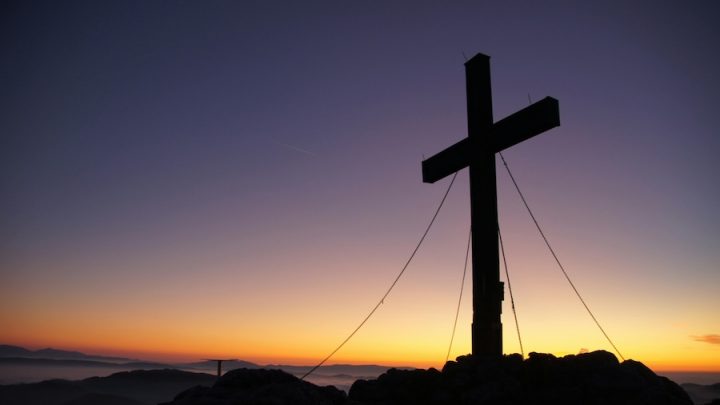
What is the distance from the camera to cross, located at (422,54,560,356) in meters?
8.05

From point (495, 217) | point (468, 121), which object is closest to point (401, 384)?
point (495, 217)

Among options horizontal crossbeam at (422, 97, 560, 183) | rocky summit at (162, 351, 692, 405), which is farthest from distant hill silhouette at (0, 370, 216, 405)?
rocky summit at (162, 351, 692, 405)

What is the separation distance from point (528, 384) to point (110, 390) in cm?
9835

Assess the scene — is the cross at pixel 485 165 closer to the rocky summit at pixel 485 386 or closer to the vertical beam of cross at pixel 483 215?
the vertical beam of cross at pixel 483 215

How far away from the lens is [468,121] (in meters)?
9.55

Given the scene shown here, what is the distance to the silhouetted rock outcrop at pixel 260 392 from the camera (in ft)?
18.9

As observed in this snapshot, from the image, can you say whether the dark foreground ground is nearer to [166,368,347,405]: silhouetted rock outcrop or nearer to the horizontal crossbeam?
[166,368,347,405]: silhouetted rock outcrop

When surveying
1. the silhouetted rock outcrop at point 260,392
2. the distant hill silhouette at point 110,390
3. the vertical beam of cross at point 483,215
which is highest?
the vertical beam of cross at point 483,215

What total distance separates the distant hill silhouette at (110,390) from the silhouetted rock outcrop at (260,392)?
7448 centimetres

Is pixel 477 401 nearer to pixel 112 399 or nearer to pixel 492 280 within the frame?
pixel 492 280

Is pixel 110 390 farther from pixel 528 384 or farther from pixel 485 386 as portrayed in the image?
pixel 528 384

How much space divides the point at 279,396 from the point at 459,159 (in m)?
5.65

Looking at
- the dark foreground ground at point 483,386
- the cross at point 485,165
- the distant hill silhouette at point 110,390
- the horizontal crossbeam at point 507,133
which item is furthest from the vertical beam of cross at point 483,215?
the distant hill silhouette at point 110,390

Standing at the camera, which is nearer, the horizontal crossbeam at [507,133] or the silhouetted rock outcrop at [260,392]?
the silhouetted rock outcrop at [260,392]
